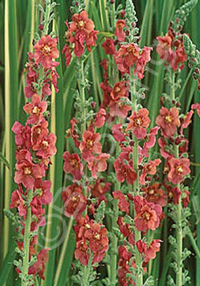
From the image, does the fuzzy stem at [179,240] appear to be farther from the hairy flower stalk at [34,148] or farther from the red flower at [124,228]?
the hairy flower stalk at [34,148]

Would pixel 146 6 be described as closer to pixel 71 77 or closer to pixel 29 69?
pixel 71 77

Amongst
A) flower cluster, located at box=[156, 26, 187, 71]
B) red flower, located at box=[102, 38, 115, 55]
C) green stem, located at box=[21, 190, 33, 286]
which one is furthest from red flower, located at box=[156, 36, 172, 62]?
green stem, located at box=[21, 190, 33, 286]

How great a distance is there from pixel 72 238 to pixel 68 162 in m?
0.20

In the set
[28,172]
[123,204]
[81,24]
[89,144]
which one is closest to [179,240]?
[123,204]

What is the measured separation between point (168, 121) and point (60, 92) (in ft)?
0.82

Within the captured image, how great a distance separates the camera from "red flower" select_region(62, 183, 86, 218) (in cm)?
119

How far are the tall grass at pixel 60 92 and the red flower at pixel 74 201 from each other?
6 cm

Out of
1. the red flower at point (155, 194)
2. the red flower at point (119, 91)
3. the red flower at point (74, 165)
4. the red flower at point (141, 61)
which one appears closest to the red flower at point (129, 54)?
the red flower at point (141, 61)

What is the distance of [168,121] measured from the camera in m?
1.25

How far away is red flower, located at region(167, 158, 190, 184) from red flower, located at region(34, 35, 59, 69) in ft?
1.20

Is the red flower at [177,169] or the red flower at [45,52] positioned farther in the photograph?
the red flower at [177,169]

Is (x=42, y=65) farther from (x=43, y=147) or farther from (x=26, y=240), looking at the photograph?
(x=26, y=240)

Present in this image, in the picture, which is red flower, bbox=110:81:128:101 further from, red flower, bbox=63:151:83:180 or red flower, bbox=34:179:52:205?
red flower, bbox=34:179:52:205

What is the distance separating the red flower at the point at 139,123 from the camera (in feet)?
3.54
